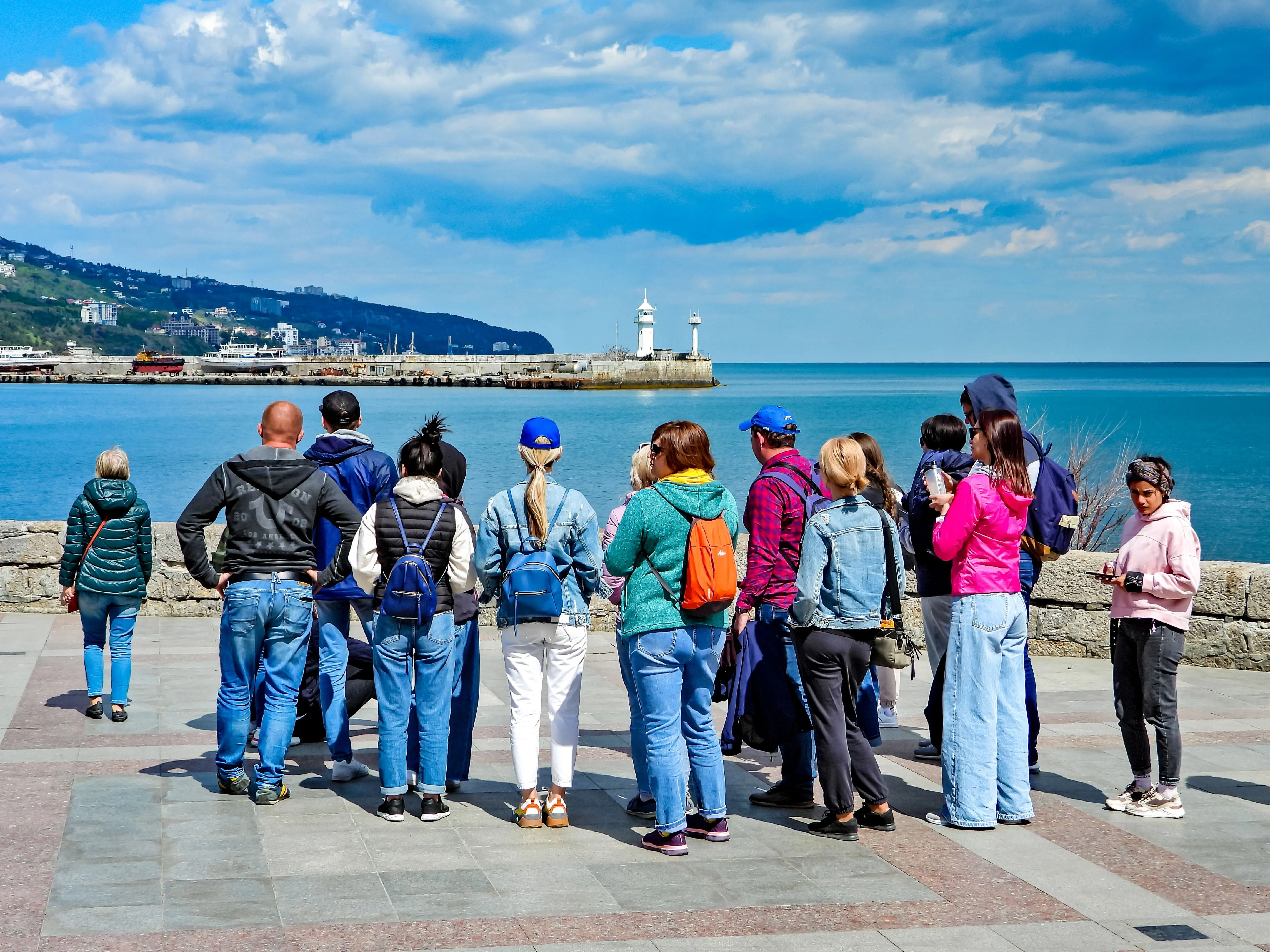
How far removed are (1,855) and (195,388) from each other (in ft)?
554

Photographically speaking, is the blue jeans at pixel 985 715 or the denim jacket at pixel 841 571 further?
the blue jeans at pixel 985 715

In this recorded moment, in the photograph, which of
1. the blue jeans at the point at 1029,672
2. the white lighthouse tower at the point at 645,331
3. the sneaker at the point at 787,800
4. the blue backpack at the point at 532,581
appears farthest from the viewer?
the white lighthouse tower at the point at 645,331

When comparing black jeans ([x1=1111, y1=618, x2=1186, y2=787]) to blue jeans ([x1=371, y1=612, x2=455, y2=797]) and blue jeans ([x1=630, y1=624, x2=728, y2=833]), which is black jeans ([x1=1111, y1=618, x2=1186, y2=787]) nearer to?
blue jeans ([x1=630, y1=624, x2=728, y2=833])

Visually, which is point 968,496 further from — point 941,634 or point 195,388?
point 195,388

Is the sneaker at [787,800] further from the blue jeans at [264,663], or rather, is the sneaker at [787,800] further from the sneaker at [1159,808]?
the blue jeans at [264,663]

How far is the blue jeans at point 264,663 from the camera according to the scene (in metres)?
5.46

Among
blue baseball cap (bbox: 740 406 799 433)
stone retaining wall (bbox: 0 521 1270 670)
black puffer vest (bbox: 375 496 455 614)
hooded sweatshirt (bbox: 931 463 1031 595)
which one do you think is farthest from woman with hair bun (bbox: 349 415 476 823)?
stone retaining wall (bbox: 0 521 1270 670)

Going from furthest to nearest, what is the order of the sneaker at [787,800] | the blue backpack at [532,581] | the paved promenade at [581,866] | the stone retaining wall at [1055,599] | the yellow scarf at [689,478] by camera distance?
the stone retaining wall at [1055,599] < the sneaker at [787,800] < the blue backpack at [532,581] < the yellow scarf at [689,478] < the paved promenade at [581,866]

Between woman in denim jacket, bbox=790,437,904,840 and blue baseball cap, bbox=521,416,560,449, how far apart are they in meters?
1.16

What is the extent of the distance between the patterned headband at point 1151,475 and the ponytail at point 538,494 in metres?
2.68

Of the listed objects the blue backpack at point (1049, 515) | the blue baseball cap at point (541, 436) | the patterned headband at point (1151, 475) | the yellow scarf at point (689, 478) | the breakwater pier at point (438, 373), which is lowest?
the blue backpack at point (1049, 515)

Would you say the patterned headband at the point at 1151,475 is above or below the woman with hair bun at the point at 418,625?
above

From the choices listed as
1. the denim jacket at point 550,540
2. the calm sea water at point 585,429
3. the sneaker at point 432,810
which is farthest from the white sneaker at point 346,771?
the calm sea water at point 585,429

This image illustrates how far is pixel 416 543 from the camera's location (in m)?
5.21
